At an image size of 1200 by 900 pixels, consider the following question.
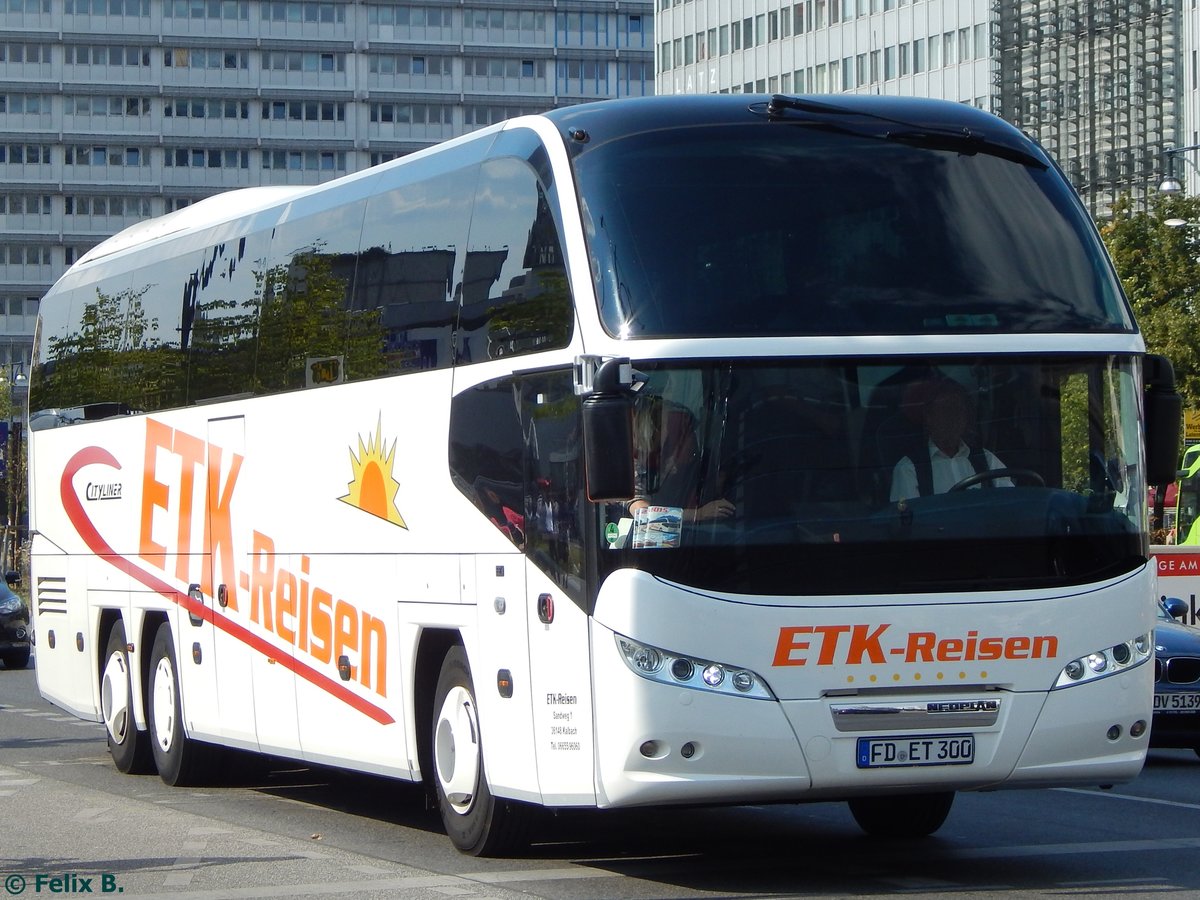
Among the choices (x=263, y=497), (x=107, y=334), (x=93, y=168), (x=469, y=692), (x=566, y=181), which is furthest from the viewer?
(x=93, y=168)

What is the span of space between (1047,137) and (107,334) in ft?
281

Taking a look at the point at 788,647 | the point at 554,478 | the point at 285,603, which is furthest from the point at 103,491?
the point at 788,647

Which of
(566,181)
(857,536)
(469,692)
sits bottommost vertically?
(469,692)

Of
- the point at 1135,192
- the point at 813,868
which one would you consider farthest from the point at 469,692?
the point at 1135,192

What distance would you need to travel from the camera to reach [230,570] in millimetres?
14648

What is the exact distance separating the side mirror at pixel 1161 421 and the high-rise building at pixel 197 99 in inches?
5168

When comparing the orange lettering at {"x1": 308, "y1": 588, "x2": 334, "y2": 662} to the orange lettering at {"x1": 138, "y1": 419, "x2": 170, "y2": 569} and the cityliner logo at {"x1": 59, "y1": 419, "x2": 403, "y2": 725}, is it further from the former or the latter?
the orange lettering at {"x1": 138, "y1": 419, "x2": 170, "y2": 569}

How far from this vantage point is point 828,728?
964 centimetres

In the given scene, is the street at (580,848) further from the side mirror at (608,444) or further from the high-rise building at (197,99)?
the high-rise building at (197,99)

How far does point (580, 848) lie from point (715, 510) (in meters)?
2.72

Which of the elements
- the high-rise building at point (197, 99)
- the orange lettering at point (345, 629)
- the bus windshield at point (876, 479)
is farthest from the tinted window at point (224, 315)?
the high-rise building at point (197, 99)

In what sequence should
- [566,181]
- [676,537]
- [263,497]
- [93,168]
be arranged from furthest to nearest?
[93,168], [263,497], [566,181], [676,537]

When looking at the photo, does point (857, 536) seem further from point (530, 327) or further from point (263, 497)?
point (263, 497)

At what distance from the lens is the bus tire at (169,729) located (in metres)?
15.8
